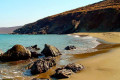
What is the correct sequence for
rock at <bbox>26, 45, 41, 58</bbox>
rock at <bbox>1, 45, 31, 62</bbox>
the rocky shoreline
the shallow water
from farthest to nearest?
rock at <bbox>26, 45, 41, 58</bbox> → rock at <bbox>1, 45, 31, 62</bbox> → the shallow water → the rocky shoreline

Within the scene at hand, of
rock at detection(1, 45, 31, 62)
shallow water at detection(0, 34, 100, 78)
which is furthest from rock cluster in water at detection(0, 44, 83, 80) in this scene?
shallow water at detection(0, 34, 100, 78)

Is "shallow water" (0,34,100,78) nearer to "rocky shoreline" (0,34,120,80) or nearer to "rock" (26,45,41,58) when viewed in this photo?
"rocky shoreline" (0,34,120,80)

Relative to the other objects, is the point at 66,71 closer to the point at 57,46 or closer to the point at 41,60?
the point at 41,60

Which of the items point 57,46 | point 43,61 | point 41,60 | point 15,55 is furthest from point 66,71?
point 57,46

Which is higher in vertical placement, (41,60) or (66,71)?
(41,60)

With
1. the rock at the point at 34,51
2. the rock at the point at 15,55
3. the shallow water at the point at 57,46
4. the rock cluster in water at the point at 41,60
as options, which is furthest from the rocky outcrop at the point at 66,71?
the rock at the point at 34,51

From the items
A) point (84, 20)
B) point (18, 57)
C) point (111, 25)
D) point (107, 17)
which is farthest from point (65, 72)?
point (84, 20)

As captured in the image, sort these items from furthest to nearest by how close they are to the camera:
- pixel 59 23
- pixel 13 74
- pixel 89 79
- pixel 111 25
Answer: pixel 59 23
pixel 111 25
pixel 13 74
pixel 89 79

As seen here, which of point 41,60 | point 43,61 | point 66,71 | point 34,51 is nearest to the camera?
point 66,71

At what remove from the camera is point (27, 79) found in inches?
332

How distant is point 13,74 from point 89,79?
4710 millimetres

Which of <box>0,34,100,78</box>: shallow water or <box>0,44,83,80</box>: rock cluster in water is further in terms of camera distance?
<box>0,34,100,78</box>: shallow water

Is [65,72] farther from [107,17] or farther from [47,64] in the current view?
[107,17]

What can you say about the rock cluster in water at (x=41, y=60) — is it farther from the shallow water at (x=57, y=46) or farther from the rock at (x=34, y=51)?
the shallow water at (x=57, y=46)
